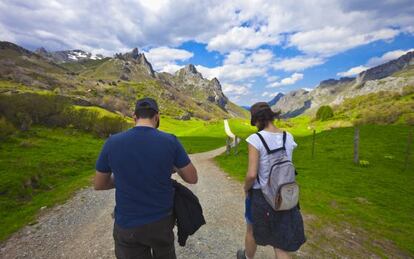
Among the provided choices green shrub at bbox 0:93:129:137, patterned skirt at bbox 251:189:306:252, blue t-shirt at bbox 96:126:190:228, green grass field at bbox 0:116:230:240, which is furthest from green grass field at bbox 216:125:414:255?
green shrub at bbox 0:93:129:137

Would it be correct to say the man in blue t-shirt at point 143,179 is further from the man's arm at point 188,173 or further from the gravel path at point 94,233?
the gravel path at point 94,233

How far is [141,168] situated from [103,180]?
748 mm

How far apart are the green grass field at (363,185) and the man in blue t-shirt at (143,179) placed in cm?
810

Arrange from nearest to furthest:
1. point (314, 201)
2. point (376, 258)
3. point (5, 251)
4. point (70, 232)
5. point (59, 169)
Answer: point (376, 258) < point (5, 251) < point (70, 232) < point (314, 201) < point (59, 169)

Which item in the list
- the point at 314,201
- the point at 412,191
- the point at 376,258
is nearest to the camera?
the point at 376,258

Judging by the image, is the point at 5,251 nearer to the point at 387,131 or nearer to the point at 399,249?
the point at 399,249

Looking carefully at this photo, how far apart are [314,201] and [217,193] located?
14.7 ft

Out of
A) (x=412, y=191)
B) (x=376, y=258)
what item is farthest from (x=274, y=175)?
(x=412, y=191)

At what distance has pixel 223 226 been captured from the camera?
31.4ft

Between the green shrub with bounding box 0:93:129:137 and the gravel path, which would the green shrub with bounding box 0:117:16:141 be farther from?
the gravel path

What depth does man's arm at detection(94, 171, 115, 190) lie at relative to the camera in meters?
4.13

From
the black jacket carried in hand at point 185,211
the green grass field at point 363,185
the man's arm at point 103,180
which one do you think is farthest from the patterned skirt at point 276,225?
the green grass field at point 363,185

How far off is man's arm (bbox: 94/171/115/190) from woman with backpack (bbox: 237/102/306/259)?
2.20 meters

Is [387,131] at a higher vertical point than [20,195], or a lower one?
higher
